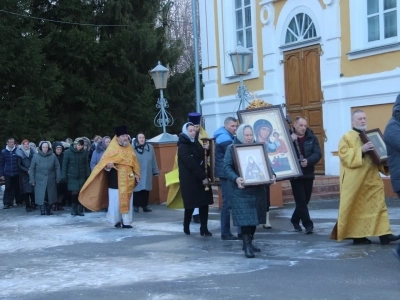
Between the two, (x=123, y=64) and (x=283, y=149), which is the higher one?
(x=123, y=64)

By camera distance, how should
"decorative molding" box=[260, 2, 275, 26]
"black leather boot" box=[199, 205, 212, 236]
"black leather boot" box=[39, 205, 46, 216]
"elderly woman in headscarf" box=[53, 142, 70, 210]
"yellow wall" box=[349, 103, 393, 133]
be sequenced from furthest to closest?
"decorative molding" box=[260, 2, 275, 26] → "elderly woman in headscarf" box=[53, 142, 70, 210] → "black leather boot" box=[39, 205, 46, 216] → "yellow wall" box=[349, 103, 393, 133] → "black leather boot" box=[199, 205, 212, 236]

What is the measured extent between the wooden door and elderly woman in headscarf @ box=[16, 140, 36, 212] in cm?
634

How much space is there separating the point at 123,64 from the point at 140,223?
1739 cm

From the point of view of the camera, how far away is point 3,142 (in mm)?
26812

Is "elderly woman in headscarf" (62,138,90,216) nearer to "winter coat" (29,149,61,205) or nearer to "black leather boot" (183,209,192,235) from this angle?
"winter coat" (29,149,61,205)

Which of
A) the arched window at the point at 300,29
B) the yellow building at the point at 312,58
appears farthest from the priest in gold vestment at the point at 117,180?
the arched window at the point at 300,29

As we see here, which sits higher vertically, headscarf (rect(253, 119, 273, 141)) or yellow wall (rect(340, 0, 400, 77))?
yellow wall (rect(340, 0, 400, 77))

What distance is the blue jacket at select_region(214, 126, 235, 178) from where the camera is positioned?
10.7 m

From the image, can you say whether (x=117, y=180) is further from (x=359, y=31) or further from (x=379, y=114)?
(x=359, y=31)

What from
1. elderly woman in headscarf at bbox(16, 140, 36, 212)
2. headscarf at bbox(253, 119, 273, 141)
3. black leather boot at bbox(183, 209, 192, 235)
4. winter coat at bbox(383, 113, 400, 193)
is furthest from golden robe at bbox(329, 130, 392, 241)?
elderly woman in headscarf at bbox(16, 140, 36, 212)

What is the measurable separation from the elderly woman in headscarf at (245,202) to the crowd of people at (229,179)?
0.04 feet

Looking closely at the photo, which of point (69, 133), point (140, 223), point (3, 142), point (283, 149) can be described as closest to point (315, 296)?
point (283, 149)

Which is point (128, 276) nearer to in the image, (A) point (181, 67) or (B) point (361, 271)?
(B) point (361, 271)

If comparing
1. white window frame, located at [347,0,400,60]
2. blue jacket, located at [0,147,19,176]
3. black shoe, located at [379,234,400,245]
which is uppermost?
white window frame, located at [347,0,400,60]
